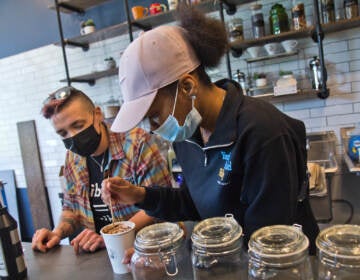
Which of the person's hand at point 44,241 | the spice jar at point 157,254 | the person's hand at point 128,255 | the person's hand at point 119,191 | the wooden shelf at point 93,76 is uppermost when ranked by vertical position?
the wooden shelf at point 93,76

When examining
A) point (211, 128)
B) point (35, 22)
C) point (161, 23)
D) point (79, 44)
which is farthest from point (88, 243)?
point (35, 22)

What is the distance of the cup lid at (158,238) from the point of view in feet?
2.52

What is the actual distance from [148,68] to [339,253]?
70 centimetres

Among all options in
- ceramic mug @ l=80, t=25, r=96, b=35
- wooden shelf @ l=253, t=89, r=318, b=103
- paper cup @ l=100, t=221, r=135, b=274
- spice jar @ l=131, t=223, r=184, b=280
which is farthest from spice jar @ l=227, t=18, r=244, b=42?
spice jar @ l=131, t=223, r=184, b=280

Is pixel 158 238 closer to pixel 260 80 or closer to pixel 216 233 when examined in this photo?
pixel 216 233

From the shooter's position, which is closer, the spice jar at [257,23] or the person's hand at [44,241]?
the person's hand at [44,241]

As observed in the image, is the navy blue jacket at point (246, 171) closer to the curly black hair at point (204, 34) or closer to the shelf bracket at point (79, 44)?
the curly black hair at point (204, 34)

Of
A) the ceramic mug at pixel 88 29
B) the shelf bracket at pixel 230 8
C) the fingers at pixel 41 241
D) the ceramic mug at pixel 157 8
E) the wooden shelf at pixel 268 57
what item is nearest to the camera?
the fingers at pixel 41 241

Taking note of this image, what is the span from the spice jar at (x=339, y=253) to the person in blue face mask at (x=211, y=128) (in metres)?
0.30

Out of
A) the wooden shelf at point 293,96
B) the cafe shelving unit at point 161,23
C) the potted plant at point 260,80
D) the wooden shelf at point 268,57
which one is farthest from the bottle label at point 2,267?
the wooden shelf at point 268,57

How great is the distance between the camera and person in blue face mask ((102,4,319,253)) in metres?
0.96

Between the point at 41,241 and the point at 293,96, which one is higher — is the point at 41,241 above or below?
below

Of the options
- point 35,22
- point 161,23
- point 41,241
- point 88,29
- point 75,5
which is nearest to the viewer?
point 41,241

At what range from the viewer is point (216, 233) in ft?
2.41
